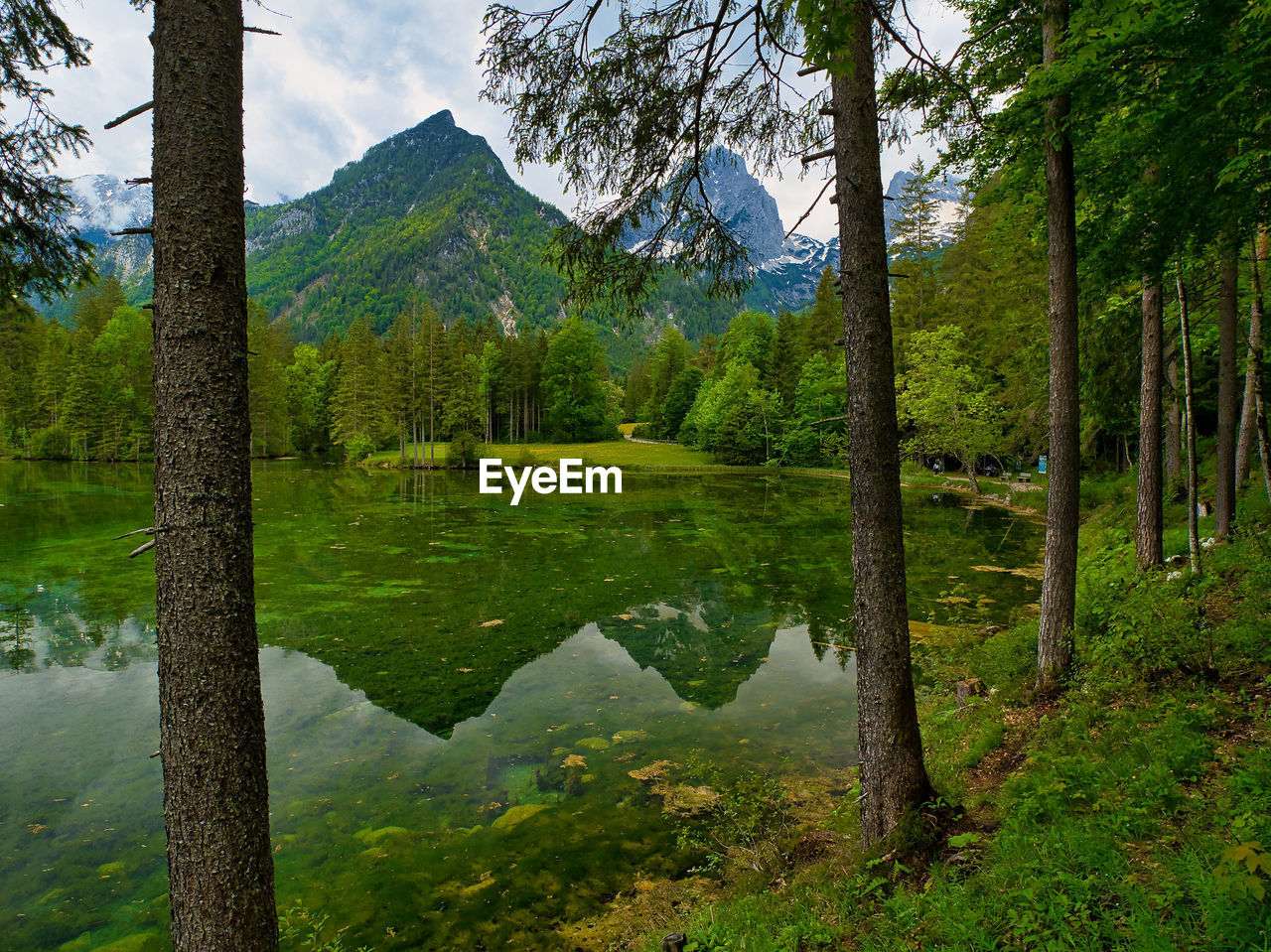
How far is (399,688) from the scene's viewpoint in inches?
311

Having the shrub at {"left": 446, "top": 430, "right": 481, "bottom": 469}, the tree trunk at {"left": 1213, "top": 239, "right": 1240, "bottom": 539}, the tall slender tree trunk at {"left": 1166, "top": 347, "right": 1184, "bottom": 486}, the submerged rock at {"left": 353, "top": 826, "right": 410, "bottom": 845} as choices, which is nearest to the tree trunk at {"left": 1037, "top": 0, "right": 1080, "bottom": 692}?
the tree trunk at {"left": 1213, "top": 239, "right": 1240, "bottom": 539}

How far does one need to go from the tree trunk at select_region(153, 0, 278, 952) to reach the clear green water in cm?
209

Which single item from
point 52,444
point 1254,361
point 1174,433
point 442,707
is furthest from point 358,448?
point 1254,361

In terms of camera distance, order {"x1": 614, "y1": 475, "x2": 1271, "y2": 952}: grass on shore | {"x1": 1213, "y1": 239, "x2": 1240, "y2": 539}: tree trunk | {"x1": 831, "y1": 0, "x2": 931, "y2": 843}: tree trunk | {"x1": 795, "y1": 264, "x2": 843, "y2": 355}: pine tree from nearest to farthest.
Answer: {"x1": 614, "y1": 475, "x2": 1271, "y2": 952}: grass on shore → {"x1": 831, "y1": 0, "x2": 931, "y2": 843}: tree trunk → {"x1": 1213, "y1": 239, "x2": 1240, "y2": 539}: tree trunk → {"x1": 795, "y1": 264, "x2": 843, "y2": 355}: pine tree

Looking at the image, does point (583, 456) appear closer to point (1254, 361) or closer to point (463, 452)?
point (463, 452)

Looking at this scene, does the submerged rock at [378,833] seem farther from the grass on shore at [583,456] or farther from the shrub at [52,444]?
the shrub at [52,444]

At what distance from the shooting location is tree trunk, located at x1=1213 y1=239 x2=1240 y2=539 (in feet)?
28.5

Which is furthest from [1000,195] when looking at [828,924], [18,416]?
[18,416]

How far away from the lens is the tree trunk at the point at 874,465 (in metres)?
3.79

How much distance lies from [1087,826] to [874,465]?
7.59ft

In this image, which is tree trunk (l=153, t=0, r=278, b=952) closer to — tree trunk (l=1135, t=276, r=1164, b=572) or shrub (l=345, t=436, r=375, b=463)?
tree trunk (l=1135, t=276, r=1164, b=572)

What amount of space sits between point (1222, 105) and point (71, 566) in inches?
793

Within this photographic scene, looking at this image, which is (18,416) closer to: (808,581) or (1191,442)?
(808,581)

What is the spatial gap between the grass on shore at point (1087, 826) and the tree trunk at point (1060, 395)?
0.35 metres
